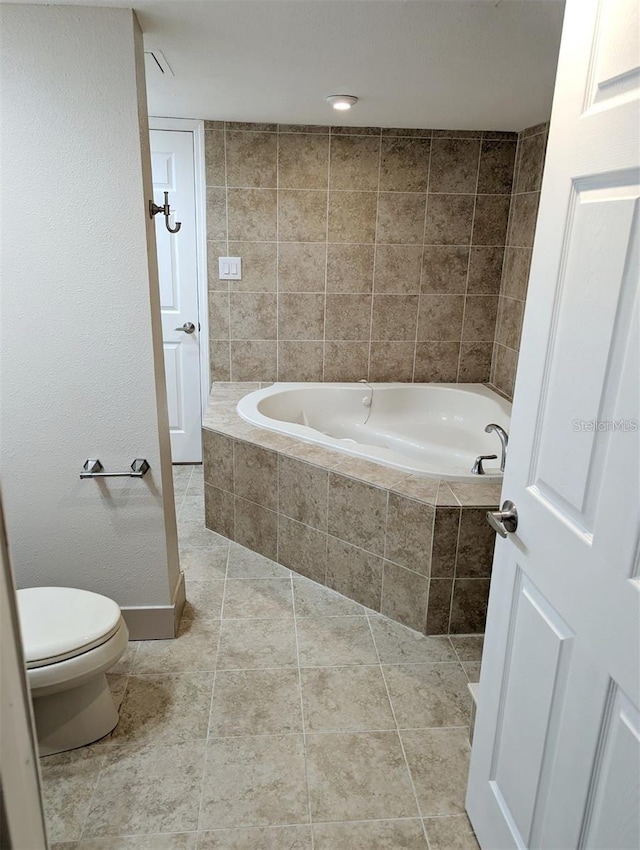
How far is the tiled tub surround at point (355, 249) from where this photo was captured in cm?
345

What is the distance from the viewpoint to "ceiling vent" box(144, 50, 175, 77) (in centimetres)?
210

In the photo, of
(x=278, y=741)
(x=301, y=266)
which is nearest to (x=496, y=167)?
(x=301, y=266)

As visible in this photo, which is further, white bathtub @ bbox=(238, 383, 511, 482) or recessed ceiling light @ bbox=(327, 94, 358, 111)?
white bathtub @ bbox=(238, 383, 511, 482)

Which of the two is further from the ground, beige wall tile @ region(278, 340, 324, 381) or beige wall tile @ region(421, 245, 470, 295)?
beige wall tile @ region(421, 245, 470, 295)

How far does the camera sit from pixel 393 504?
2.43m

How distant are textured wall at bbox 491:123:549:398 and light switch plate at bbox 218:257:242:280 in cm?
158

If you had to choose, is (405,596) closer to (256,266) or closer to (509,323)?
(509,323)

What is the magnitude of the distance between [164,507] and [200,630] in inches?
22.1

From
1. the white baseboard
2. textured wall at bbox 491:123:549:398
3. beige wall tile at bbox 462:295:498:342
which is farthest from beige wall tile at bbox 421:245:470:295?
the white baseboard

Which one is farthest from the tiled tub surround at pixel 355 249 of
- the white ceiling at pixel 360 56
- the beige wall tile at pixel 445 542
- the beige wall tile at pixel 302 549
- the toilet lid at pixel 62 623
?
the toilet lid at pixel 62 623

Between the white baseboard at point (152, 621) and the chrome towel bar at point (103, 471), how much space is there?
0.55 metres

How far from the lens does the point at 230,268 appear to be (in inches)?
142

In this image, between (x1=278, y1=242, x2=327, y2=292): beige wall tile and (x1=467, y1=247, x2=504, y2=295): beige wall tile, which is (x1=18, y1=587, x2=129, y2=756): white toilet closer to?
(x1=278, y1=242, x2=327, y2=292): beige wall tile

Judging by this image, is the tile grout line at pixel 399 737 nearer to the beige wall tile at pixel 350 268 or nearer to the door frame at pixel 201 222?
the door frame at pixel 201 222
